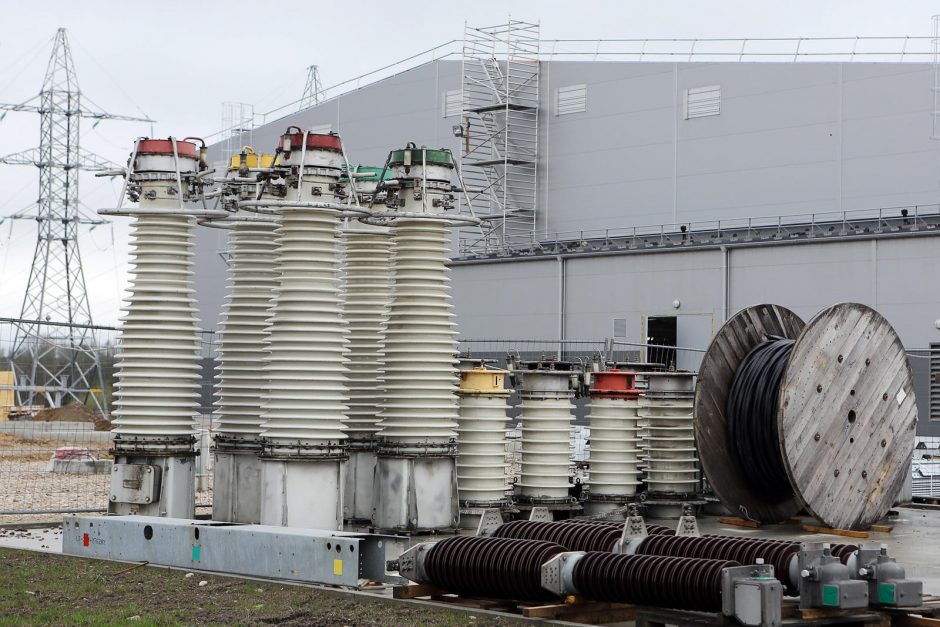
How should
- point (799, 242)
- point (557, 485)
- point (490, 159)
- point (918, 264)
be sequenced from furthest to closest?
point (490, 159) < point (799, 242) < point (918, 264) < point (557, 485)

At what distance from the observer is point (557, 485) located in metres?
16.3

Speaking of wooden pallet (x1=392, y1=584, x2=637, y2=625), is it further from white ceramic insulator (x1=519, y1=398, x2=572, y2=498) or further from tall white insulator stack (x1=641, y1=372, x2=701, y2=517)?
tall white insulator stack (x1=641, y1=372, x2=701, y2=517)

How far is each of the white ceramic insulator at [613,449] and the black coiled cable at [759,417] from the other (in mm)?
1266

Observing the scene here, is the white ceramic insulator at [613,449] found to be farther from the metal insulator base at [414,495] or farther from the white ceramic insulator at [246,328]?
the white ceramic insulator at [246,328]

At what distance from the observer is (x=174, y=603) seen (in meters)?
9.83

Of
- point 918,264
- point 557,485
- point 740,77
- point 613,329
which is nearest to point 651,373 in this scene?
point 557,485

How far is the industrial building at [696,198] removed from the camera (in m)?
35.3

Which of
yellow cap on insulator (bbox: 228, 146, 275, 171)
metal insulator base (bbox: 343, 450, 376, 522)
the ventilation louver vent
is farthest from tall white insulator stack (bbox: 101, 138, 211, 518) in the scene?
the ventilation louver vent

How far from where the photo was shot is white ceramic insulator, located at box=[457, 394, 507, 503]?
1569 centimetres

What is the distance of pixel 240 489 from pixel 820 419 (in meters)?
6.75

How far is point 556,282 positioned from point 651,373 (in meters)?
24.3

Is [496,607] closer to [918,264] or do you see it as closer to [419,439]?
[419,439]

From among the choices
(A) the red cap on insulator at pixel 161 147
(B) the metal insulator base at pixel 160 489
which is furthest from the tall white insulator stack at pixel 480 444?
(A) the red cap on insulator at pixel 161 147

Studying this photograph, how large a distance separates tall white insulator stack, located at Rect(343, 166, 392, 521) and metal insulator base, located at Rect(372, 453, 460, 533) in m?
0.73
